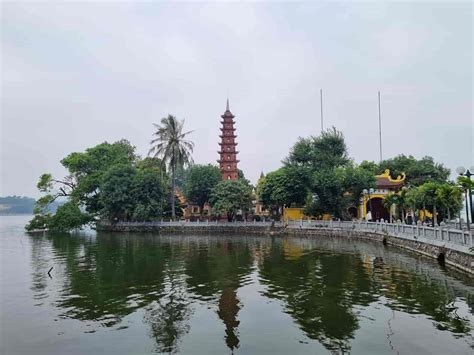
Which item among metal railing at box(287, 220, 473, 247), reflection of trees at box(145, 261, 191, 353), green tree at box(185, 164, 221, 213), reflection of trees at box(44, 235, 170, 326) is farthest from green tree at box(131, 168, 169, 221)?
reflection of trees at box(145, 261, 191, 353)

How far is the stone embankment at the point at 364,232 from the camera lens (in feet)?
61.6

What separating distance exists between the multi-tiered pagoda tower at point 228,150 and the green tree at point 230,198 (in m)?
8.16

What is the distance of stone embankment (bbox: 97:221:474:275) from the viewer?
18766 mm

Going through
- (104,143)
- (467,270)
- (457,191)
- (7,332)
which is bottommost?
(7,332)

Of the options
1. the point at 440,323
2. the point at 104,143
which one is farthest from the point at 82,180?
the point at 440,323

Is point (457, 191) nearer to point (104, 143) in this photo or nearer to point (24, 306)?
point (24, 306)

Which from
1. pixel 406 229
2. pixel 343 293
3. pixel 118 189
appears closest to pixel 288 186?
pixel 406 229

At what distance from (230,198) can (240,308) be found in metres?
36.7

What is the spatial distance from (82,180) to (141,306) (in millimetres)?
47175

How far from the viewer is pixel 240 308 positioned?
43.6 ft

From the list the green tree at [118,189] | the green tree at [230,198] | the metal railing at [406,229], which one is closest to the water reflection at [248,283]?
the metal railing at [406,229]

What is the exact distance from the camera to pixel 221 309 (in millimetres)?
13211

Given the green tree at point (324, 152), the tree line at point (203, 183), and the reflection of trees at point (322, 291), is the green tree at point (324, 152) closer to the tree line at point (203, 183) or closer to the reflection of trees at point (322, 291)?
the tree line at point (203, 183)

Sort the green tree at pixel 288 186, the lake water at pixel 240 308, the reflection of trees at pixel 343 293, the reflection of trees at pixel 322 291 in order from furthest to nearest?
the green tree at pixel 288 186, the reflection of trees at pixel 343 293, the reflection of trees at pixel 322 291, the lake water at pixel 240 308
